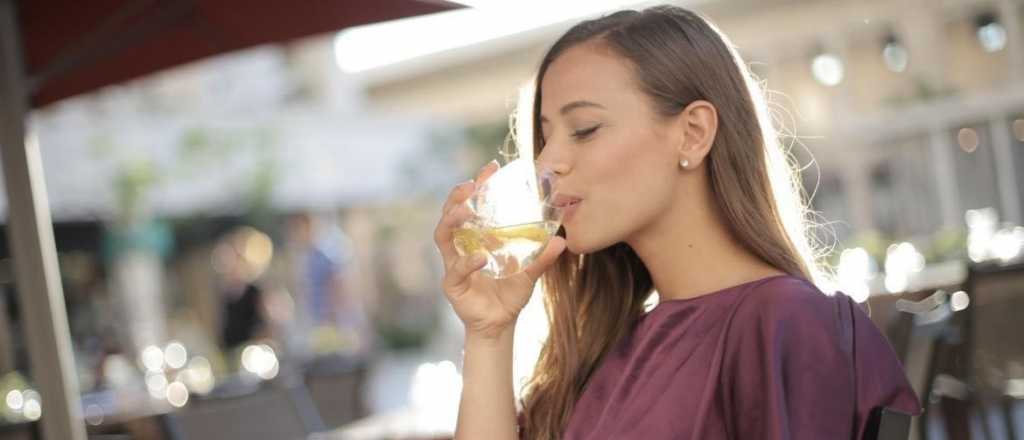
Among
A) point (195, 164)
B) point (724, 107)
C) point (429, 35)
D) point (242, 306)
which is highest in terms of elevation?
point (429, 35)

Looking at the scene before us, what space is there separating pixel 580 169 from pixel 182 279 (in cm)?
2006

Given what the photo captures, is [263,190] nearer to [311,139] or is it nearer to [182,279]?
[311,139]

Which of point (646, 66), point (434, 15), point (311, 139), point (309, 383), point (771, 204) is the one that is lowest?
point (309, 383)

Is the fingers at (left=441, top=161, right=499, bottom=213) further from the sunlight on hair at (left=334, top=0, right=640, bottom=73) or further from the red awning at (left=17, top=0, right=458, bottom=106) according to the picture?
the sunlight on hair at (left=334, top=0, right=640, bottom=73)

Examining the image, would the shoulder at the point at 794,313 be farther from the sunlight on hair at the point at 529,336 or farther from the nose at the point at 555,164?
the sunlight on hair at the point at 529,336

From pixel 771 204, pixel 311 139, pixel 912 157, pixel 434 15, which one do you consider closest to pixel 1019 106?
pixel 912 157

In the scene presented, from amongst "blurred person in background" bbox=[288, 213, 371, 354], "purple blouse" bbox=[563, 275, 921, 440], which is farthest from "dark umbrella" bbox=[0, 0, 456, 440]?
"blurred person in background" bbox=[288, 213, 371, 354]

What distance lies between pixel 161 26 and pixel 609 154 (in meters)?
2.68

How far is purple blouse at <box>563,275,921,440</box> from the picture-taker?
167cm

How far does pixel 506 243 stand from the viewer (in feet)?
6.40

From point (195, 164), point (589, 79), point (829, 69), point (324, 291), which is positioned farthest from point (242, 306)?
point (589, 79)

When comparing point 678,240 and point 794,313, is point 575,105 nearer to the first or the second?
point 678,240

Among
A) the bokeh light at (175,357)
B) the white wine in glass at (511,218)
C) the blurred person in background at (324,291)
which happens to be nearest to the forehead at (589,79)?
the white wine in glass at (511,218)

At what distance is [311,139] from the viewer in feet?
63.1
